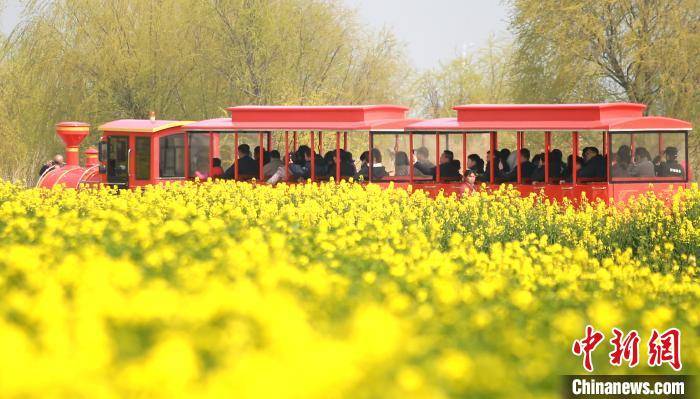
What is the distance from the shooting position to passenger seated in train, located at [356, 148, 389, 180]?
24984 millimetres

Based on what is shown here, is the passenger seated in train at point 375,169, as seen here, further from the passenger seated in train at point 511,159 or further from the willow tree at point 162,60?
the willow tree at point 162,60

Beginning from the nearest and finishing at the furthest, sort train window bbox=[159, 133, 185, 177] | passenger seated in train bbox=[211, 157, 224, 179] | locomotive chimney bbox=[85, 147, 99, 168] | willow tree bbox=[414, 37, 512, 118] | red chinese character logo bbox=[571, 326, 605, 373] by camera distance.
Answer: red chinese character logo bbox=[571, 326, 605, 373]
passenger seated in train bbox=[211, 157, 224, 179]
train window bbox=[159, 133, 185, 177]
locomotive chimney bbox=[85, 147, 99, 168]
willow tree bbox=[414, 37, 512, 118]

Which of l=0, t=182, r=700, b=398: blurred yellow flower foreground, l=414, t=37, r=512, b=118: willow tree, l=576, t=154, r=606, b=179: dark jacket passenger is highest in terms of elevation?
l=414, t=37, r=512, b=118: willow tree

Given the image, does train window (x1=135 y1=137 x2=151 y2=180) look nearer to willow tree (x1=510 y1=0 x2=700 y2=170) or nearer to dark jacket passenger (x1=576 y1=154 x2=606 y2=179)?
dark jacket passenger (x1=576 y1=154 x2=606 y2=179)

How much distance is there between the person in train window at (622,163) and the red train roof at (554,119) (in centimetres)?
40

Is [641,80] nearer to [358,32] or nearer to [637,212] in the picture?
[358,32]

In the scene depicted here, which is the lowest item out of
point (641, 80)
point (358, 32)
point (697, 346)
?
point (697, 346)

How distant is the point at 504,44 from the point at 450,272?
6096 centimetres

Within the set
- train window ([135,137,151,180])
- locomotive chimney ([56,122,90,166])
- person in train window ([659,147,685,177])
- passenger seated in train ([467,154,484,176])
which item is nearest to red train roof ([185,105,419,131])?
train window ([135,137,151,180])

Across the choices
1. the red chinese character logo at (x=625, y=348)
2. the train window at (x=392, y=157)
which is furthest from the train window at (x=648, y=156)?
the red chinese character logo at (x=625, y=348)

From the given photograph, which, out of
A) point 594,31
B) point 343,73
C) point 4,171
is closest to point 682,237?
point 594,31

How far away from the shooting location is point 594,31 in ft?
120

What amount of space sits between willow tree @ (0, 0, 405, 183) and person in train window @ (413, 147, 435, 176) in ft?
60.3

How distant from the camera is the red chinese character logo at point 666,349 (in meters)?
8.02
